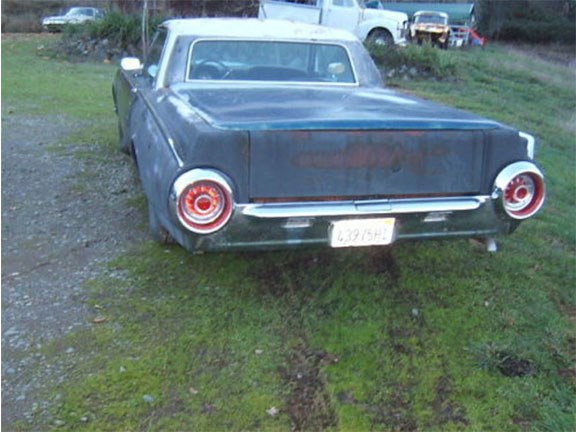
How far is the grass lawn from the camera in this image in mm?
2832

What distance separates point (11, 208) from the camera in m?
5.32

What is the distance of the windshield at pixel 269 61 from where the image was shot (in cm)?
482

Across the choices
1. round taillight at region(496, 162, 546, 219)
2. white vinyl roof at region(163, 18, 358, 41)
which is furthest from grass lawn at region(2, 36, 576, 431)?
white vinyl roof at region(163, 18, 358, 41)

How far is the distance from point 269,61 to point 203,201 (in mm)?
2293

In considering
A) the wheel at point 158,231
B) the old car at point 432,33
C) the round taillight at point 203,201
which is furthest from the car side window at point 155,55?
the old car at point 432,33

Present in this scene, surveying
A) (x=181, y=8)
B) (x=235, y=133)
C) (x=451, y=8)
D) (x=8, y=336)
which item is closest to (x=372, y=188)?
(x=235, y=133)

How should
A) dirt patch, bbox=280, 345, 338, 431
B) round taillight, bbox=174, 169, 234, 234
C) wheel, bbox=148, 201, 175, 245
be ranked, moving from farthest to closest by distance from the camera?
1. wheel, bbox=148, 201, 175, 245
2. round taillight, bbox=174, 169, 234, 234
3. dirt patch, bbox=280, 345, 338, 431

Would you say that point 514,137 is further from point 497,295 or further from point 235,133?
point 235,133

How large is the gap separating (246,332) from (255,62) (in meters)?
2.35

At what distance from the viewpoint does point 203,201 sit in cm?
302

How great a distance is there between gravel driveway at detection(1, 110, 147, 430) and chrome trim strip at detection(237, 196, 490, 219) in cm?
121

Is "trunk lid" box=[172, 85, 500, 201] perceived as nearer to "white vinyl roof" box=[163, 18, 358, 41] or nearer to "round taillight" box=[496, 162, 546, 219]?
"round taillight" box=[496, 162, 546, 219]

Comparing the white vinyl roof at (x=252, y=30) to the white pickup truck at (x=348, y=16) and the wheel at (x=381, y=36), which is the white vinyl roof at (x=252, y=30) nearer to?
the white pickup truck at (x=348, y=16)

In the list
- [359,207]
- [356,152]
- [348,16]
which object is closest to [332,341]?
[359,207]
